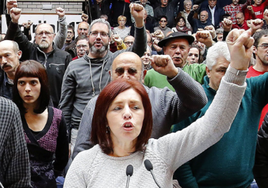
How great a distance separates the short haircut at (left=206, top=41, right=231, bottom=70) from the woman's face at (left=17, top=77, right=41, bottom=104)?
3.87ft

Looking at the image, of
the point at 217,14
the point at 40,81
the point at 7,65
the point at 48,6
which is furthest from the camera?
the point at 48,6

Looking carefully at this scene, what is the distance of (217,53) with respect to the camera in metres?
2.65

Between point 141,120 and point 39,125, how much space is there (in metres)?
1.14

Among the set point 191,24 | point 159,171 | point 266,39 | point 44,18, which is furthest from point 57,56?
point 191,24

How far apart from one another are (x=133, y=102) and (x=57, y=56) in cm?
335

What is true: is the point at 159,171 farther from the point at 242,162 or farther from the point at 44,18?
the point at 44,18

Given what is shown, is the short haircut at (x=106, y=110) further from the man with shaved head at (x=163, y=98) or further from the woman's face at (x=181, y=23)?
the woman's face at (x=181, y=23)

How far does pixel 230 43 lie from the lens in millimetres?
1839

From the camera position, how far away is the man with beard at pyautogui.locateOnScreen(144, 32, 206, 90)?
3484 mm

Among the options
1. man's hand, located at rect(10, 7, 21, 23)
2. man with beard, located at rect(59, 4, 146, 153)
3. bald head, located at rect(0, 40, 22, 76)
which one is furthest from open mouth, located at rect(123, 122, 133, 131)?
man's hand, located at rect(10, 7, 21, 23)

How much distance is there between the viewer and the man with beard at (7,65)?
362 centimetres

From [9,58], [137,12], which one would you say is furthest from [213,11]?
[137,12]

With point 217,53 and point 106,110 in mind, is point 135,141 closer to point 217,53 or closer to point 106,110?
point 106,110

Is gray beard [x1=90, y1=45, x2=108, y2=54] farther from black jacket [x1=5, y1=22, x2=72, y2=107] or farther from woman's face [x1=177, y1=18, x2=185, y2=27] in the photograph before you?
woman's face [x1=177, y1=18, x2=185, y2=27]
